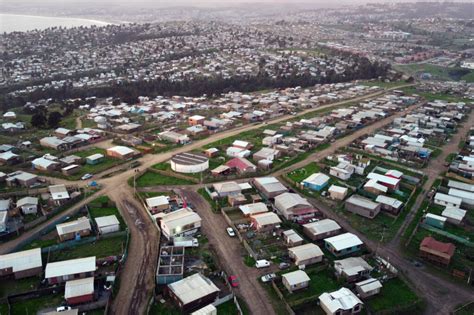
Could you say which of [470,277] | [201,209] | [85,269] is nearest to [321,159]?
[201,209]

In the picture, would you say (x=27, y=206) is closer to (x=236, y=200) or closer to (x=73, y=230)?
(x=73, y=230)

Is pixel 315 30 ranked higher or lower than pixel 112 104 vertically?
higher

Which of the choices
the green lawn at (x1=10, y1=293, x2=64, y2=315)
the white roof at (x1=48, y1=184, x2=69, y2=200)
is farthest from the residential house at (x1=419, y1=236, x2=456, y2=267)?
the white roof at (x1=48, y1=184, x2=69, y2=200)

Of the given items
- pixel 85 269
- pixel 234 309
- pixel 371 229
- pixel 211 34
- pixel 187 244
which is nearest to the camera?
pixel 234 309

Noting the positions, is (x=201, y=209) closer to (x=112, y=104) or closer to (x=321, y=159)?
(x=321, y=159)

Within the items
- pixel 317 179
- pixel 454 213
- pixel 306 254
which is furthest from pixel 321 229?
pixel 454 213

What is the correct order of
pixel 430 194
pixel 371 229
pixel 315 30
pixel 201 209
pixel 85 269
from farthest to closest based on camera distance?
pixel 315 30 < pixel 430 194 < pixel 201 209 < pixel 371 229 < pixel 85 269

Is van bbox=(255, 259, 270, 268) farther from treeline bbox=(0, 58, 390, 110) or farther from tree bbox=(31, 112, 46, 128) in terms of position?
treeline bbox=(0, 58, 390, 110)

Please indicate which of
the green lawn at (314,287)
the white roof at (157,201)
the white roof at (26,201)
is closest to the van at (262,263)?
the green lawn at (314,287)
